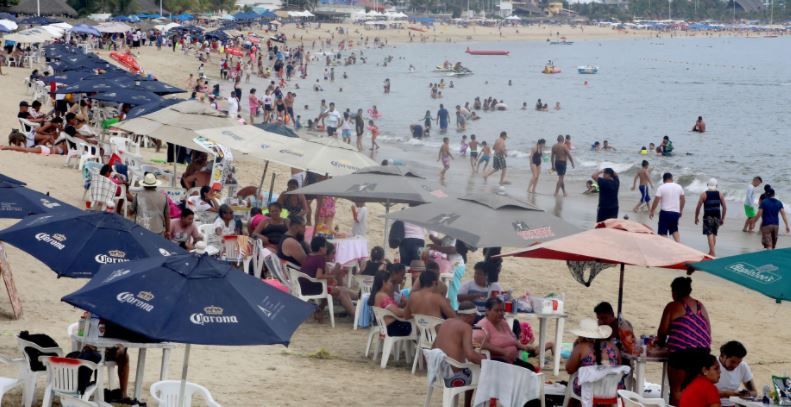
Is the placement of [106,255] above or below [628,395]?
above

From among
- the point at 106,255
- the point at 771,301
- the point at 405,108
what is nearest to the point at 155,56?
the point at 405,108

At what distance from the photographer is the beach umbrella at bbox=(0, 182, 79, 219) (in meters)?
8.43

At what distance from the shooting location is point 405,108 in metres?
53.4

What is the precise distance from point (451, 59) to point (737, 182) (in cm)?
7613

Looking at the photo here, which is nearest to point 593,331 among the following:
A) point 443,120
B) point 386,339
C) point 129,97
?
point 386,339

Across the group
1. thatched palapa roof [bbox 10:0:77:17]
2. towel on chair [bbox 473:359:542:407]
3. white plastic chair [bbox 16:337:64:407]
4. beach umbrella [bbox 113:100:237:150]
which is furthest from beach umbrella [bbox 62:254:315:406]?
thatched palapa roof [bbox 10:0:77:17]

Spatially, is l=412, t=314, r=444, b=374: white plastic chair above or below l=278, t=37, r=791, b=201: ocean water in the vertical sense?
above

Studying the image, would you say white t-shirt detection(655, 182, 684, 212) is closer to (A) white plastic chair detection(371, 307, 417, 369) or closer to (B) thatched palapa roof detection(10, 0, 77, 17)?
(A) white plastic chair detection(371, 307, 417, 369)

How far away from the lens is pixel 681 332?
25.7 feet

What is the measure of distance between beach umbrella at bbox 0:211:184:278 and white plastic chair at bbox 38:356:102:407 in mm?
773

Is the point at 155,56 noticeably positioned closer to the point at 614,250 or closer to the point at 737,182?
the point at 737,182

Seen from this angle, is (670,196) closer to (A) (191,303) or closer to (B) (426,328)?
(B) (426,328)

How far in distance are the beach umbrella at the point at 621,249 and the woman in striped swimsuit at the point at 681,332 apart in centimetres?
21

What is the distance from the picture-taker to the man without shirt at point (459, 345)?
302 inches
